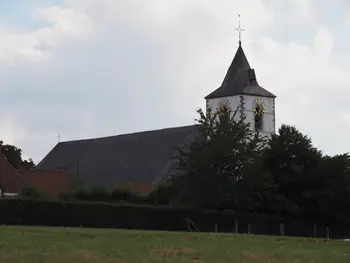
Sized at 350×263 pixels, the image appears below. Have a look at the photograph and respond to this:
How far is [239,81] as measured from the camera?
4060 inches

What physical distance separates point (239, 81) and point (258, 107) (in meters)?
4.21

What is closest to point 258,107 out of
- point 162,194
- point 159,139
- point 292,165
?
point 159,139

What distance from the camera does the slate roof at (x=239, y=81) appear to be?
10244cm

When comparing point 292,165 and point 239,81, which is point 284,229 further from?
point 239,81

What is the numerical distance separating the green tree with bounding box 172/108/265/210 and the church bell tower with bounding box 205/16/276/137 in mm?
38432

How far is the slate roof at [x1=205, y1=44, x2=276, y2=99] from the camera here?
336 ft

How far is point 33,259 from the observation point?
59.6 ft

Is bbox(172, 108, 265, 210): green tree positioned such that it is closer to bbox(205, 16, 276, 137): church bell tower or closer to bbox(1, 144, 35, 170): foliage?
bbox(205, 16, 276, 137): church bell tower

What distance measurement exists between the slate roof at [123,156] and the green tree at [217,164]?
30.6 m

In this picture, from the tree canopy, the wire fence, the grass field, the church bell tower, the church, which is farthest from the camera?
the church bell tower

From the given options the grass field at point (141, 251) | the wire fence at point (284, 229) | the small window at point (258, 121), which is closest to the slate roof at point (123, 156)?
the small window at point (258, 121)

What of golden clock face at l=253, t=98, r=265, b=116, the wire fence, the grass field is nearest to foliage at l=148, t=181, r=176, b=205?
the wire fence

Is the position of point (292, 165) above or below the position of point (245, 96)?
below

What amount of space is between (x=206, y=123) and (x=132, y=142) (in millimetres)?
42683
